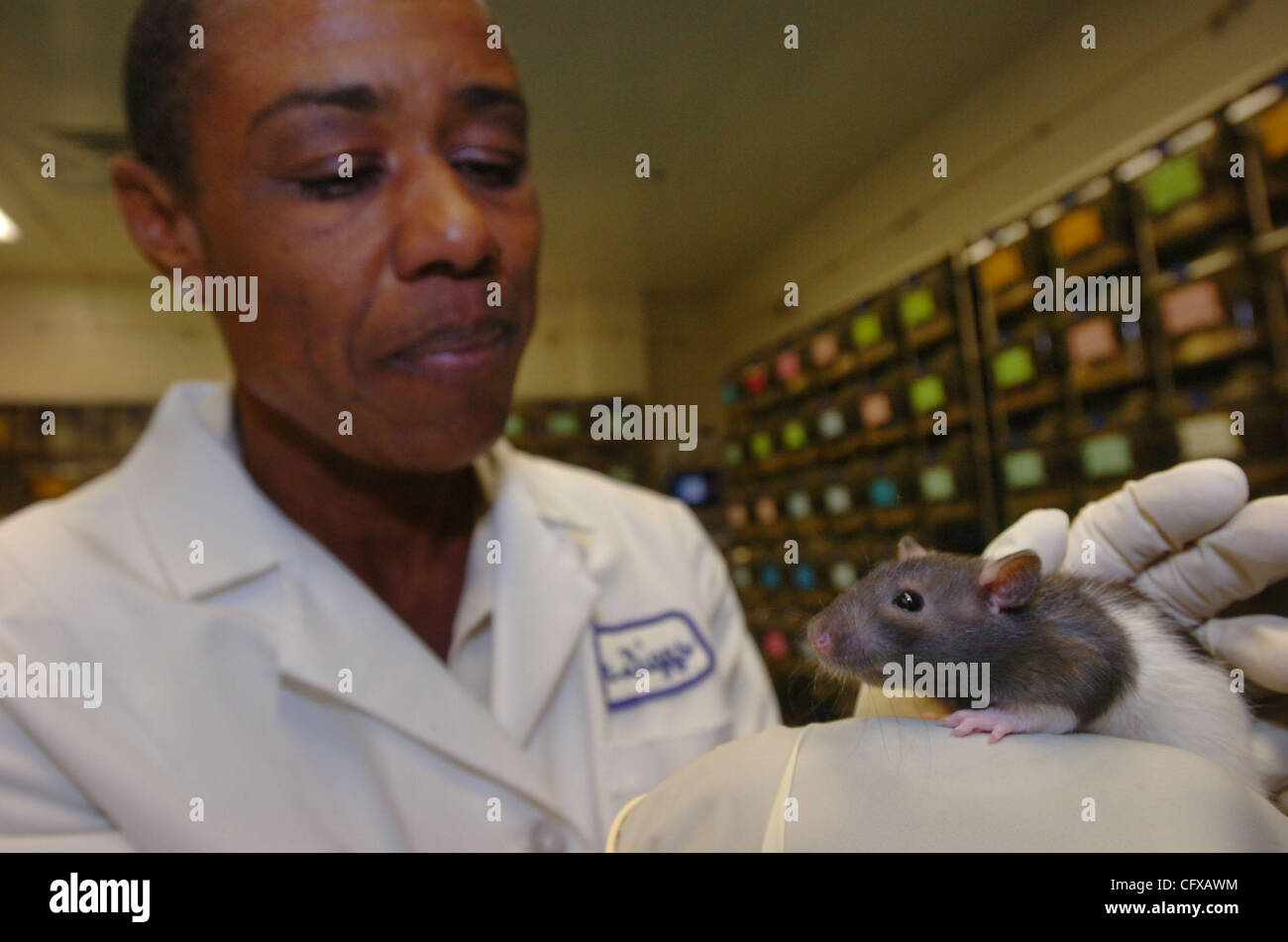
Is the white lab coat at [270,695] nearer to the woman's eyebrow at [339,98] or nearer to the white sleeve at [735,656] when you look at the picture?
the white sleeve at [735,656]

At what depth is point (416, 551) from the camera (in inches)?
34.2

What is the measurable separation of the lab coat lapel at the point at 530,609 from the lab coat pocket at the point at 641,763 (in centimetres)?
10

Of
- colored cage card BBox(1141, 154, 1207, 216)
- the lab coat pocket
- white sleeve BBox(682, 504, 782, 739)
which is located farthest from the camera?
white sleeve BBox(682, 504, 782, 739)

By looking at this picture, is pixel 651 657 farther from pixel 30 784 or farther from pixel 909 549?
pixel 30 784

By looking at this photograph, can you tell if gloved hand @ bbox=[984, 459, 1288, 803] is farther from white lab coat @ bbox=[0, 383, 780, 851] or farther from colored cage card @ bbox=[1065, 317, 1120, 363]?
white lab coat @ bbox=[0, 383, 780, 851]

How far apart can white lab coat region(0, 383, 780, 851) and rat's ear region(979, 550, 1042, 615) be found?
41 cm

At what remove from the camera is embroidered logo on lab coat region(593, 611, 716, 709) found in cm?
78

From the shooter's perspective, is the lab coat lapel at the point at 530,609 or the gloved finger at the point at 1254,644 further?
the lab coat lapel at the point at 530,609

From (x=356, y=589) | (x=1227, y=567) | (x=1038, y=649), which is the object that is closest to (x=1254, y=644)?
(x=1227, y=567)

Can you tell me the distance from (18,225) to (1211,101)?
870mm

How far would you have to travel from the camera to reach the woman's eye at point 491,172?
484mm

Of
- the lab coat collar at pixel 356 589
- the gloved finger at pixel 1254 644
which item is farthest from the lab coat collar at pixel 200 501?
the gloved finger at pixel 1254 644

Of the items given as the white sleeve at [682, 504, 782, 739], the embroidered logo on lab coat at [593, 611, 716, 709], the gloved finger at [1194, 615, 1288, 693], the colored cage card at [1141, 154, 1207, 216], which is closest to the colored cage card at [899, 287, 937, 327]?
the colored cage card at [1141, 154, 1207, 216]

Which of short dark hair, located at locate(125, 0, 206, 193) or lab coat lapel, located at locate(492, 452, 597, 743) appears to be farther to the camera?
lab coat lapel, located at locate(492, 452, 597, 743)
